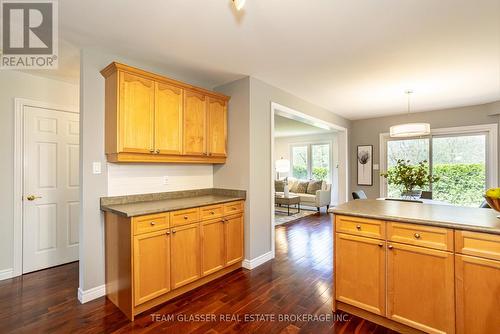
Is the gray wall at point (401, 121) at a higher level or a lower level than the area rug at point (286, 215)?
higher

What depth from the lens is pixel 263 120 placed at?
338 cm

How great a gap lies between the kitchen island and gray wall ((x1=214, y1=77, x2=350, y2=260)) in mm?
1274

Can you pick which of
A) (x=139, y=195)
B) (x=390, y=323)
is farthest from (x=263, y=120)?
(x=390, y=323)

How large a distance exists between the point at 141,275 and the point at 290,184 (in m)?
6.34

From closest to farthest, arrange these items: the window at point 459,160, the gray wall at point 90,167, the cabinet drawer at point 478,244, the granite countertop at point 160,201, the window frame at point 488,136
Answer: the cabinet drawer at point 478,244 → the granite countertop at point 160,201 → the gray wall at point 90,167 → the window frame at point 488,136 → the window at point 459,160

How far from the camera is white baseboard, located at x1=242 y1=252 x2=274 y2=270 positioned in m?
3.15

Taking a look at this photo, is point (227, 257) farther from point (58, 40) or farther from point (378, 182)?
point (378, 182)

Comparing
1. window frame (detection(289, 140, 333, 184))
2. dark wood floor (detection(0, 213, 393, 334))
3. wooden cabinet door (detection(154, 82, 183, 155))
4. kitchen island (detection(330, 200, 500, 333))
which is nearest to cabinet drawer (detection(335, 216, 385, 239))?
kitchen island (detection(330, 200, 500, 333))

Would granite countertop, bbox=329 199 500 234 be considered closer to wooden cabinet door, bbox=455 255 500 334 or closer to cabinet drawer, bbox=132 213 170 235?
wooden cabinet door, bbox=455 255 500 334

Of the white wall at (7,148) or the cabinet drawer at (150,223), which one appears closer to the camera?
the cabinet drawer at (150,223)

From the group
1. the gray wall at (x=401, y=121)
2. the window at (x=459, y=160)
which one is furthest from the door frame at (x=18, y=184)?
the window at (x=459, y=160)

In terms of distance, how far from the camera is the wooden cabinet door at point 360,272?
1.95m

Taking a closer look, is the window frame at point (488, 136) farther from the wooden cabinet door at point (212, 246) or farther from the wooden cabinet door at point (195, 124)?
the wooden cabinet door at point (212, 246)

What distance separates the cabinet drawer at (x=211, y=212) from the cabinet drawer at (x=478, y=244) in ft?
6.99
